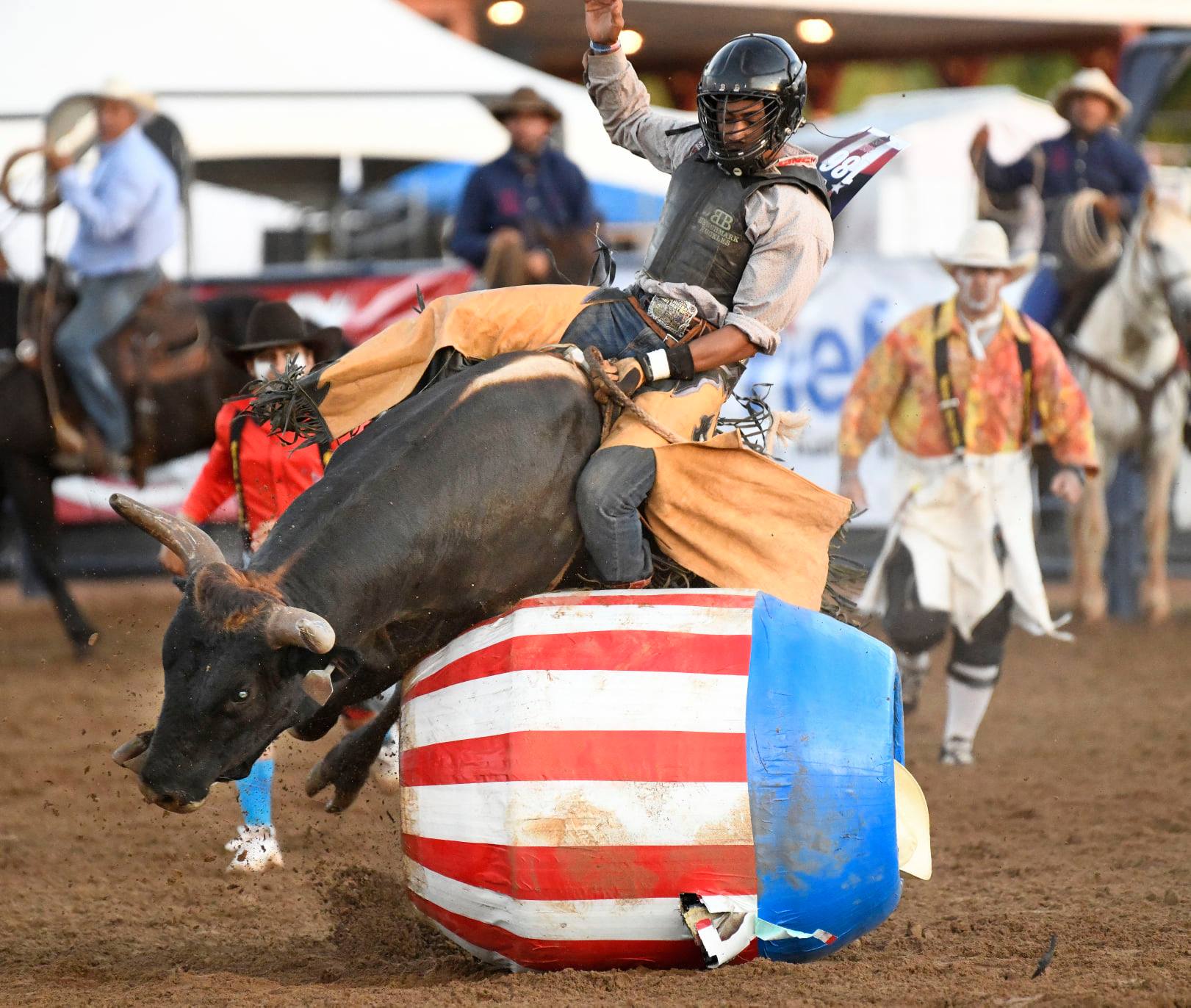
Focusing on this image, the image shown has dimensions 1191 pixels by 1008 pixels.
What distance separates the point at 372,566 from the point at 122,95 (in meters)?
7.57

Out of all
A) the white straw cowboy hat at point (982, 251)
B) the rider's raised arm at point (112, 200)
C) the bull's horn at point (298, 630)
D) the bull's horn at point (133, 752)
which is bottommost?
the rider's raised arm at point (112, 200)

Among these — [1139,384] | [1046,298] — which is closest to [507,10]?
[1046,298]

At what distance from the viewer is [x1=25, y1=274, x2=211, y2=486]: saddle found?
10094mm

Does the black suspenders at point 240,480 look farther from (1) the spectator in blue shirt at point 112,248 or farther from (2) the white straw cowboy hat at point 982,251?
(1) the spectator in blue shirt at point 112,248

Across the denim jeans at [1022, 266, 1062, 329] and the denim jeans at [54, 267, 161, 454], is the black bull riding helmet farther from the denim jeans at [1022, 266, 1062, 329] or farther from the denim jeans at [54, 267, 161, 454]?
the denim jeans at [1022, 266, 1062, 329]

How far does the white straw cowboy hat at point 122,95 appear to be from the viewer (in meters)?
10.4

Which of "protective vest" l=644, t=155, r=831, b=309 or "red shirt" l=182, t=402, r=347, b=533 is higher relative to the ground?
"protective vest" l=644, t=155, r=831, b=309

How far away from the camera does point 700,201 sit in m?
4.44

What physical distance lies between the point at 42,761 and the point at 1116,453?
734cm

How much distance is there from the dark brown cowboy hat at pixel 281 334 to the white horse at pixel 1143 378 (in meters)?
5.96

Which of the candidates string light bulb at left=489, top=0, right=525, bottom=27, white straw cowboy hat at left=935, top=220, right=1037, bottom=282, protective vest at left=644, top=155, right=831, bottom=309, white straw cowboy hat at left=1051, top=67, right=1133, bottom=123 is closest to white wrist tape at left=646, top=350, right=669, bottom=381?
protective vest at left=644, top=155, right=831, bottom=309

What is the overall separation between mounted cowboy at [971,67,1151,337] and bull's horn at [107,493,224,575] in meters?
8.22

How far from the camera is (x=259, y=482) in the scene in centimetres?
580

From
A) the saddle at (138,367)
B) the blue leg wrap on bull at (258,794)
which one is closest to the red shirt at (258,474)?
the blue leg wrap on bull at (258,794)
